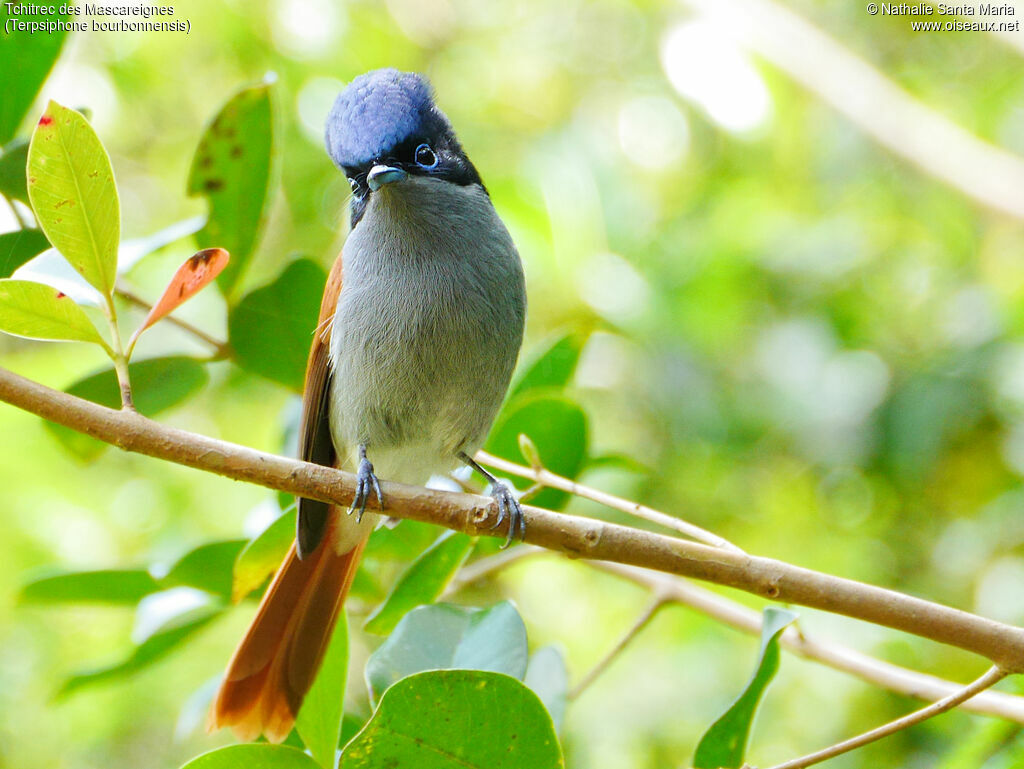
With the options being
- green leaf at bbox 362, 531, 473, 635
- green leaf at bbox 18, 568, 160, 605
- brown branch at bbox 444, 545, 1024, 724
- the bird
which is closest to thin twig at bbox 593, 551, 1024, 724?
brown branch at bbox 444, 545, 1024, 724

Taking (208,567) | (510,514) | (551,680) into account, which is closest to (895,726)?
(551,680)

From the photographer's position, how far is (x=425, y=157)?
2699 mm

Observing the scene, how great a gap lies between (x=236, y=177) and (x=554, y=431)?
3.33 feet

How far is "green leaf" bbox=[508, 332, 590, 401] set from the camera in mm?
2744

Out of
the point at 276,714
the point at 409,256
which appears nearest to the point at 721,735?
the point at 276,714

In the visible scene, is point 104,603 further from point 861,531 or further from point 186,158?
point 186,158

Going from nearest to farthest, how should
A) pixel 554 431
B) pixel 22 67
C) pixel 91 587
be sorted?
pixel 22 67 → pixel 91 587 → pixel 554 431

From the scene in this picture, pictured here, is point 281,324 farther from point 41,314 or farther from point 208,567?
point 41,314

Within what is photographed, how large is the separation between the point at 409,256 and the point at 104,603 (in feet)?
3.93

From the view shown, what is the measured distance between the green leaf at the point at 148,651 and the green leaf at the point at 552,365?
1.02 m

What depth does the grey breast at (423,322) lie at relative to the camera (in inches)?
106

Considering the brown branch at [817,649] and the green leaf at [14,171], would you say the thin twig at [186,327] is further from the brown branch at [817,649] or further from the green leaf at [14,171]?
the brown branch at [817,649]

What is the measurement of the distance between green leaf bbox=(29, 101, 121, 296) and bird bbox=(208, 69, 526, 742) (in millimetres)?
809

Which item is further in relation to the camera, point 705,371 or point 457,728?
point 705,371
